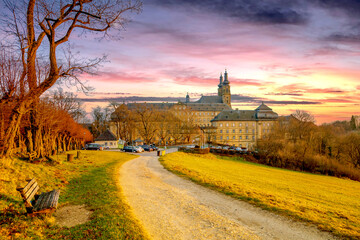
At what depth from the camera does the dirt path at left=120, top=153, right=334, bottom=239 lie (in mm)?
8109

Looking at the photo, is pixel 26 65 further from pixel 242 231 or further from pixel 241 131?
pixel 241 131

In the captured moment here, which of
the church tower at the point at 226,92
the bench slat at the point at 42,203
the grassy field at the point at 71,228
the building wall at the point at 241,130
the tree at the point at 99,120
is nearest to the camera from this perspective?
the grassy field at the point at 71,228

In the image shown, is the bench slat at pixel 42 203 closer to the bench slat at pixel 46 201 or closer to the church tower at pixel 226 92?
the bench slat at pixel 46 201

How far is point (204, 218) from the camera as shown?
31.4 feet

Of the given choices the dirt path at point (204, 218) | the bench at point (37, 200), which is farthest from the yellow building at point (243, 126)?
the bench at point (37, 200)

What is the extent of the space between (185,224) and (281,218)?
3.70 m

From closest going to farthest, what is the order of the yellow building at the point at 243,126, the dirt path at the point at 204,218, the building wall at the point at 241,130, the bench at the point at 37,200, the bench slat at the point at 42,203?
the bench at the point at 37,200
the dirt path at the point at 204,218
the bench slat at the point at 42,203
the building wall at the point at 241,130
the yellow building at the point at 243,126

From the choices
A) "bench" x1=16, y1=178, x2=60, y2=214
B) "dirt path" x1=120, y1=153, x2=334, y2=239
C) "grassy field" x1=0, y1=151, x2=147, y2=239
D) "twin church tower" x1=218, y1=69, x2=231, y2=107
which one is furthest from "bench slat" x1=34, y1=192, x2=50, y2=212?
"twin church tower" x1=218, y1=69, x2=231, y2=107

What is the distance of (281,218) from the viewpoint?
988 centimetres

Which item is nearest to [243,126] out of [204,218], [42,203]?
[204,218]

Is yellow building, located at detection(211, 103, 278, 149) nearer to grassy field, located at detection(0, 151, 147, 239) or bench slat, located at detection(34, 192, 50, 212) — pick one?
grassy field, located at detection(0, 151, 147, 239)

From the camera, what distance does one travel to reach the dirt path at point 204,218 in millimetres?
8109

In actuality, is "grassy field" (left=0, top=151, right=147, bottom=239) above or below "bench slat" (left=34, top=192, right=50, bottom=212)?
below

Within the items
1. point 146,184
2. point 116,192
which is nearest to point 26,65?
point 116,192
